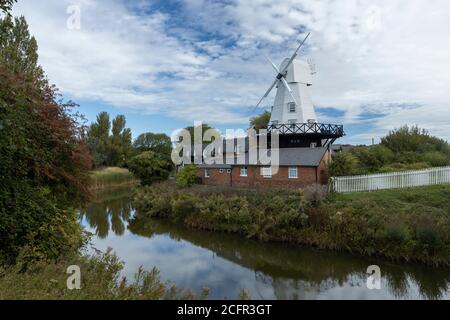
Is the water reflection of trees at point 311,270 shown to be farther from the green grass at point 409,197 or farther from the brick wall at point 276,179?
the brick wall at point 276,179

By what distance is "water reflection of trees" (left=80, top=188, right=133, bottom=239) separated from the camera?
61.0 feet

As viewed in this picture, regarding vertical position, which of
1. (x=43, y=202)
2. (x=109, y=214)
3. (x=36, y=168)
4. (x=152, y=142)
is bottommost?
(x=109, y=214)

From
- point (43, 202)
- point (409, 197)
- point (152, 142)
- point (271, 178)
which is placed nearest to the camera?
point (43, 202)

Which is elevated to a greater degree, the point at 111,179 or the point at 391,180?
the point at 391,180

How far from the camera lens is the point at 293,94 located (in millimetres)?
28188

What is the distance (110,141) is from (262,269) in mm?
40332

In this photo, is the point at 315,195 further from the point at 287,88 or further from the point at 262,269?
the point at 287,88

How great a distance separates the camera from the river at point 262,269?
9289 millimetres

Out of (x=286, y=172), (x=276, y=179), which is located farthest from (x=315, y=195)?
(x=276, y=179)

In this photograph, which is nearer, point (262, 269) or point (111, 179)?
point (262, 269)

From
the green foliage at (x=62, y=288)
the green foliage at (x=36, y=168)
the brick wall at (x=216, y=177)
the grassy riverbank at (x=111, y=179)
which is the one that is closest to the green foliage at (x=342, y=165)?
the brick wall at (x=216, y=177)

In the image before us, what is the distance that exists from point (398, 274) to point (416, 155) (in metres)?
16.3

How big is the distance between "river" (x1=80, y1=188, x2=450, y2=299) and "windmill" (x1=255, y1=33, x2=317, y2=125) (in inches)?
616
